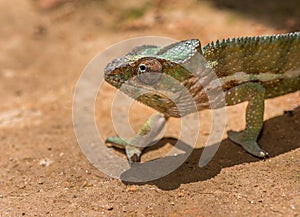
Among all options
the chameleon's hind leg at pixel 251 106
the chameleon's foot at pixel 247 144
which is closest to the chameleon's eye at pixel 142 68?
the chameleon's hind leg at pixel 251 106

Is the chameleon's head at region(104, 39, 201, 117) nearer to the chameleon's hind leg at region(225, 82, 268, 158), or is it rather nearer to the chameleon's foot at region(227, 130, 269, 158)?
the chameleon's hind leg at region(225, 82, 268, 158)

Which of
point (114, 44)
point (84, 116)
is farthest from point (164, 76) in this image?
point (114, 44)

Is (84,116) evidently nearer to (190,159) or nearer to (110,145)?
(110,145)

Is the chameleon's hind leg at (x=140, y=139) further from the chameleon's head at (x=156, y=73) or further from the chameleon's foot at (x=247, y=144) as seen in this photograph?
the chameleon's foot at (x=247, y=144)

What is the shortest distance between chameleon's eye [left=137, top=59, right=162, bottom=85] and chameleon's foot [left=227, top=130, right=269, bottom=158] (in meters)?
0.88

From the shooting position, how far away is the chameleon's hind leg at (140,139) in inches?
159

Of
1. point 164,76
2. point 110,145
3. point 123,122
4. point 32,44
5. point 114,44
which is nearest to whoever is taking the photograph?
point 164,76

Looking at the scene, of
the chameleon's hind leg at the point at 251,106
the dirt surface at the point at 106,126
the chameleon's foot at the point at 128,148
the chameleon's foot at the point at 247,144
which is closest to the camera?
the dirt surface at the point at 106,126

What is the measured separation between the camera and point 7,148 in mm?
4418

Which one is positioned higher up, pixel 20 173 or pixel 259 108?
pixel 259 108

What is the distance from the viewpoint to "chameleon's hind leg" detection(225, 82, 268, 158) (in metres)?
3.85

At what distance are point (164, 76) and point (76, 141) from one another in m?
1.28

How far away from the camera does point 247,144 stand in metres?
3.84

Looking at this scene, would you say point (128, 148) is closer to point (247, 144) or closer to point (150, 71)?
point (150, 71)
